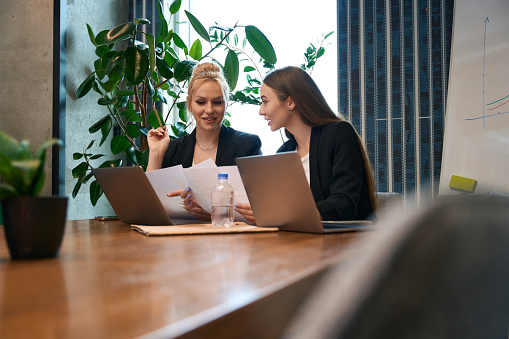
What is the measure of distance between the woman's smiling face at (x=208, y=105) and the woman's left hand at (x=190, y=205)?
2.84 feet

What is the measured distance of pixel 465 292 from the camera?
281 mm

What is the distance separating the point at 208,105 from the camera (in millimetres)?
2424

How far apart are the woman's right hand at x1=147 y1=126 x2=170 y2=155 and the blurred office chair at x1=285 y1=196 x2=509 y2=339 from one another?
212 centimetres

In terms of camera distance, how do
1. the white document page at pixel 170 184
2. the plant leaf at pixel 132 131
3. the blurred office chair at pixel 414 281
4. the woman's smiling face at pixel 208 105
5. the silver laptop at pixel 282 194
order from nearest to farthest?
the blurred office chair at pixel 414 281 < the silver laptop at pixel 282 194 < the white document page at pixel 170 184 < the woman's smiling face at pixel 208 105 < the plant leaf at pixel 132 131

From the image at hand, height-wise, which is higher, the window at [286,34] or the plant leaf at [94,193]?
the window at [286,34]

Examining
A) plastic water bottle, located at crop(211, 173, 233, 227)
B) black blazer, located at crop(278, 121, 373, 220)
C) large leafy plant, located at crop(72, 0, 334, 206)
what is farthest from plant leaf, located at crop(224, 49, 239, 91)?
plastic water bottle, located at crop(211, 173, 233, 227)

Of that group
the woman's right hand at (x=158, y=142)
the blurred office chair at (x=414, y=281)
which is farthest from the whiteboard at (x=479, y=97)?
the blurred office chair at (x=414, y=281)

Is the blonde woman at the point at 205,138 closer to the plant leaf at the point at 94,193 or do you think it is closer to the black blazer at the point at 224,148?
the black blazer at the point at 224,148

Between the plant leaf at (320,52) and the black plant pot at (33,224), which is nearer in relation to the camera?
the black plant pot at (33,224)

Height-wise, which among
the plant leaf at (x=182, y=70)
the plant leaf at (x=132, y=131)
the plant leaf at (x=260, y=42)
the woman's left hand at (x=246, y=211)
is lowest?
the woman's left hand at (x=246, y=211)

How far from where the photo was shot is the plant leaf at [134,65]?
125 inches

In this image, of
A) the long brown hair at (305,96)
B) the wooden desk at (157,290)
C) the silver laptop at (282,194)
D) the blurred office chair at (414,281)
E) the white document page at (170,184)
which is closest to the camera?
the blurred office chair at (414,281)

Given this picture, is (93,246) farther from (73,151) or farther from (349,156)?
(73,151)

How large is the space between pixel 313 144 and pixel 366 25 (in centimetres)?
202
